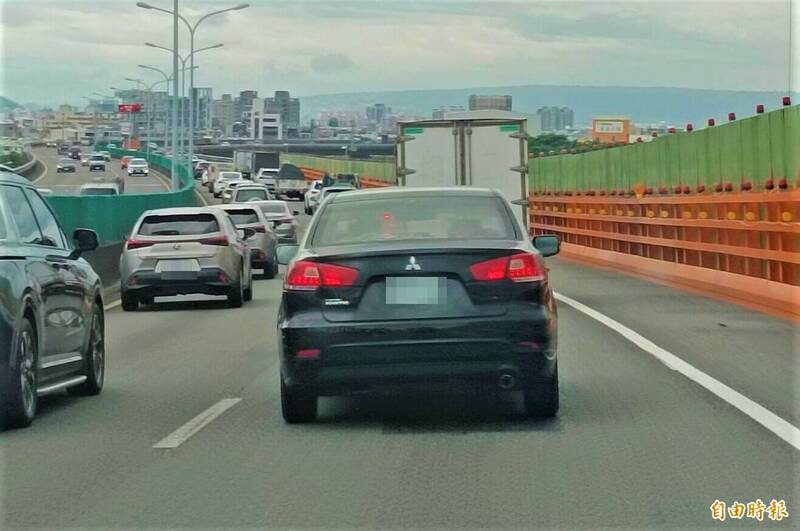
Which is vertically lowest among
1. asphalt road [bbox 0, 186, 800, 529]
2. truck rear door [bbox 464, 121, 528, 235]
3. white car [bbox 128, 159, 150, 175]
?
asphalt road [bbox 0, 186, 800, 529]

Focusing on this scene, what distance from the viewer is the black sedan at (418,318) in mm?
9703

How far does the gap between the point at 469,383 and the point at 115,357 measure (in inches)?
261

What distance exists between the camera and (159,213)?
22.6m

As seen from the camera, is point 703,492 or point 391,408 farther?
point 391,408

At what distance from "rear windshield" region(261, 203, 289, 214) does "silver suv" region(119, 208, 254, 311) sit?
15.4m

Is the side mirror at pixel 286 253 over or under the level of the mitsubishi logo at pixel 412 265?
over

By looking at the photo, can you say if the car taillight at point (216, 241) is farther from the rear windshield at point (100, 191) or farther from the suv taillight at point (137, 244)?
the rear windshield at point (100, 191)

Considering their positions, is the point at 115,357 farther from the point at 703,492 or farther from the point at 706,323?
the point at 703,492

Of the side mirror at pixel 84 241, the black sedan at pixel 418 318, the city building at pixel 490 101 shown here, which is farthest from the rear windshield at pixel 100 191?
the black sedan at pixel 418 318

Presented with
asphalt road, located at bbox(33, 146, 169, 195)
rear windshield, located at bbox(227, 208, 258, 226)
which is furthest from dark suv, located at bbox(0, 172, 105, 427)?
asphalt road, located at bbox(33, 146, 169, 195)

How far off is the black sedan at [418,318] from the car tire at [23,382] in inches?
65.9

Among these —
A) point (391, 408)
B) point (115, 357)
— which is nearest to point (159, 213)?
point (115, 357)

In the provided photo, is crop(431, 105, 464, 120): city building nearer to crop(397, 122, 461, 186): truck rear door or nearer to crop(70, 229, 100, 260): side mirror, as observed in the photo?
crop(397, 122, 461, 186): truck rear door

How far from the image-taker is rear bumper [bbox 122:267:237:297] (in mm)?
21828
